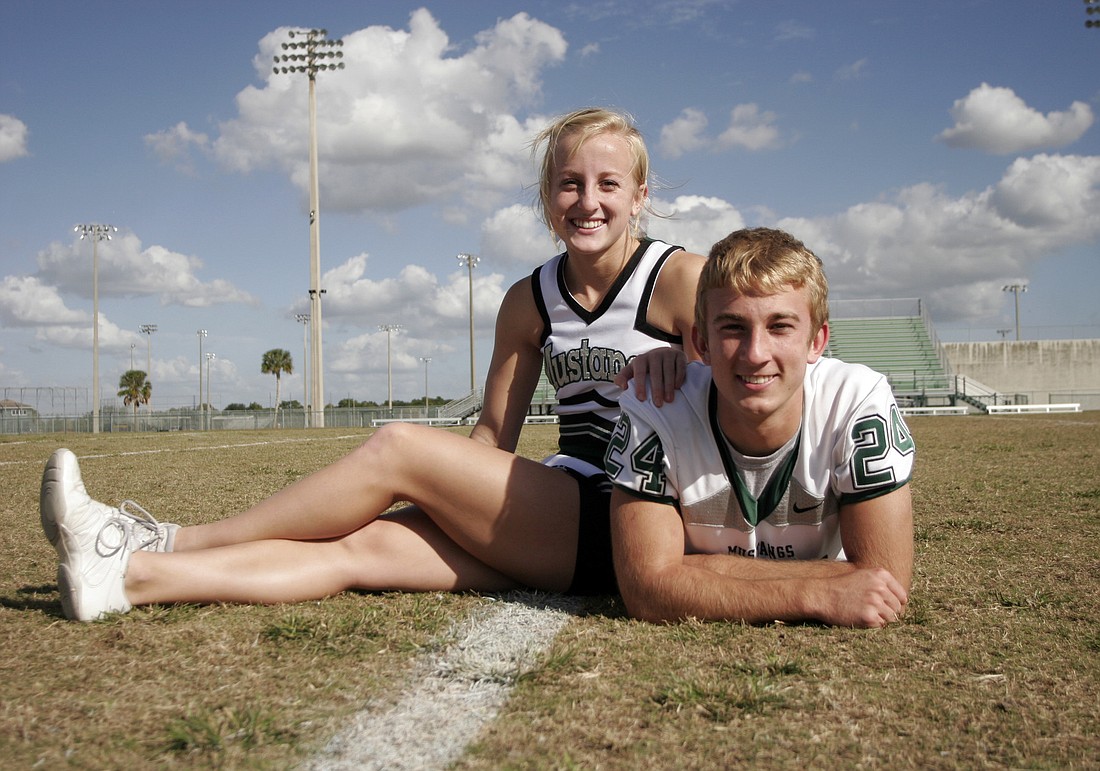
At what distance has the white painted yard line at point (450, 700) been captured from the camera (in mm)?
1714

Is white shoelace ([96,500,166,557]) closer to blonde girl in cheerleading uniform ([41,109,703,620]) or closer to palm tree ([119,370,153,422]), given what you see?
blonde girl in cheerleading uniform ([41,109,703,620])

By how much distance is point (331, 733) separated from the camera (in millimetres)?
1819

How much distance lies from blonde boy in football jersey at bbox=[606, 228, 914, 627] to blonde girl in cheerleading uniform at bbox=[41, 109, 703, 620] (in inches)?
9.9

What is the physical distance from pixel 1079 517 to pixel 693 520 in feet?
11.8

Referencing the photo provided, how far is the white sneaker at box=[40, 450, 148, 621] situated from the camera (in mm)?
2629

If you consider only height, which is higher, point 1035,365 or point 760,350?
point 1035,365

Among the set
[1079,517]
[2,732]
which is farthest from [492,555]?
[1079,517]

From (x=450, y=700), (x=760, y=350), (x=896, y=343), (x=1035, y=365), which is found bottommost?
(x=450, y=700)

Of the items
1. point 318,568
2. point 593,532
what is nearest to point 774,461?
point 593,532

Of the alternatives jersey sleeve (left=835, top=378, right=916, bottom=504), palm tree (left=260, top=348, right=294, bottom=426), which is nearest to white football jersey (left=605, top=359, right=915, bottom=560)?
jersey sleeve (left=835, top=378, right=916, bottom=504)

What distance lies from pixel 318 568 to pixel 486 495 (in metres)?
0.63

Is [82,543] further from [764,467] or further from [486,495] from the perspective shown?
[764,467]

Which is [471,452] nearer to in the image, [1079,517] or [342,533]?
[342,533]

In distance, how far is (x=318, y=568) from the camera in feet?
10.0
